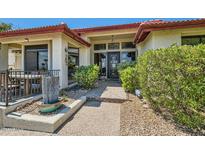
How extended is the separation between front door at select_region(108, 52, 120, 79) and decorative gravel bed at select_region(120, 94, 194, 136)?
8247 mm

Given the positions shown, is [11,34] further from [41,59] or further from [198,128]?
[198,128]

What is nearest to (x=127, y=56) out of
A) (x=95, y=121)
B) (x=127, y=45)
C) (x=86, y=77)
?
(x=127, y=45)

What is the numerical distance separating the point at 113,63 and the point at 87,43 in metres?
3.13

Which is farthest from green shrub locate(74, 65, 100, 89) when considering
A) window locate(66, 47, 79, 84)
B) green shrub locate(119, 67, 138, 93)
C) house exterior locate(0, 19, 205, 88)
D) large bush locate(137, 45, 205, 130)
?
large bush locate(137, 45, 205, 130)

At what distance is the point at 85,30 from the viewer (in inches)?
478

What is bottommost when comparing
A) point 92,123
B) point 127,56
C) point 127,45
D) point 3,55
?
point 92,123

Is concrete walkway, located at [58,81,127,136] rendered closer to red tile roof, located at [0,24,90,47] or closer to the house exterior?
the house exterior

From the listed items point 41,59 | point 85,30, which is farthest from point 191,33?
point 41,59

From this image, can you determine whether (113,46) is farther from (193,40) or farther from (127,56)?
(193,40)

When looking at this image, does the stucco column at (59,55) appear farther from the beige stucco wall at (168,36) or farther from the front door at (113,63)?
the front door at (113,63)

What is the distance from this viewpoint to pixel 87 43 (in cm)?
1190

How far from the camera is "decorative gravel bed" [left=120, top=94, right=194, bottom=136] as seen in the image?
143 inches

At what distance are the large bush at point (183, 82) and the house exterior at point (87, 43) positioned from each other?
3.41 meters

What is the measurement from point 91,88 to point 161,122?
526 cm
